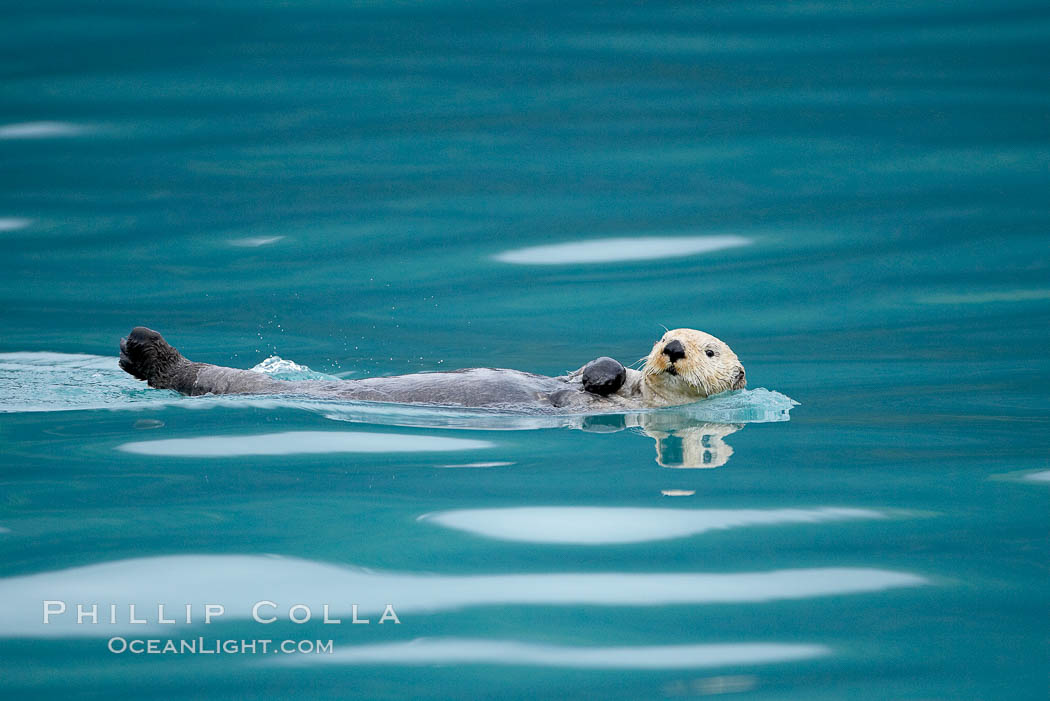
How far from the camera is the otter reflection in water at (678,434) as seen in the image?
16.4 ft

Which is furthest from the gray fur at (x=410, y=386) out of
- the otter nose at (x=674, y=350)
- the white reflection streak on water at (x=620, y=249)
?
the white reflection streak on water at (x=620, y=249)

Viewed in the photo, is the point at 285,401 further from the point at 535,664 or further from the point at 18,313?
the point at 18,313

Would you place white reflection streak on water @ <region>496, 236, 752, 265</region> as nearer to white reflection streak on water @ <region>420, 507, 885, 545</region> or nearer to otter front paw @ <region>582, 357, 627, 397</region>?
otter front paw @ <region>582, 357, 627, 397</region>

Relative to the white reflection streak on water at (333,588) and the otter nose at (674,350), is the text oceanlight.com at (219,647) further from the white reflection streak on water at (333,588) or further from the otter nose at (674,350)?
the otter nose at (674,350)

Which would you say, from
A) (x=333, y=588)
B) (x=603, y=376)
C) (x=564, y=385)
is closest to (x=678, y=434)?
(x=603, y=376)

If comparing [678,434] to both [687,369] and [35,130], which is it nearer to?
[687,369]

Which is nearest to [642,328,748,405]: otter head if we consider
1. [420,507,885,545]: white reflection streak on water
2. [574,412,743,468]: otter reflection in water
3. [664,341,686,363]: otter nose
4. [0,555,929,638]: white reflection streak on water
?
[664,341,686,363]: otter nose

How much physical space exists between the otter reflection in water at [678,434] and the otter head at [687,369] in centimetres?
12

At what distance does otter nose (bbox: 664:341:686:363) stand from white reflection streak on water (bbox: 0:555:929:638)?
1758mm

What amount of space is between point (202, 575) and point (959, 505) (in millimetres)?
2862

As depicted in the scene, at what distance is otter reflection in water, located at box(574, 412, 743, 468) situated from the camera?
4996 mm

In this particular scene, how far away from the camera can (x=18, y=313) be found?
8.30 metres

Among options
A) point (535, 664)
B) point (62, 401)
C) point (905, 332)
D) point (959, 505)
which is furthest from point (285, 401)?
point (905, 332)

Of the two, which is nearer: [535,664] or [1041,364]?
[535,664]
